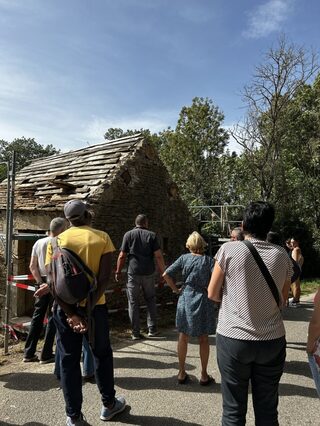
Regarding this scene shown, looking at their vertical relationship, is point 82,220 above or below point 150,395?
above

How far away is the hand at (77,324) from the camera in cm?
323

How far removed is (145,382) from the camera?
448 cm

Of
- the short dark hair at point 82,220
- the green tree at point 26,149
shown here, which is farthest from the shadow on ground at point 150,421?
the green tree at point 26,149

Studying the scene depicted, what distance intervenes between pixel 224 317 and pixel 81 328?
1241 millimetres

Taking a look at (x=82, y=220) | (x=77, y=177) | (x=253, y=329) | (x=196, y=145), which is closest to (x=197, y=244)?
(x=82, y=220)

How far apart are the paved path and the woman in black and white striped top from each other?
1.06m

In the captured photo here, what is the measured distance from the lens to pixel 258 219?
2.80 m

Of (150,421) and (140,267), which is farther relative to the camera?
(140,267)

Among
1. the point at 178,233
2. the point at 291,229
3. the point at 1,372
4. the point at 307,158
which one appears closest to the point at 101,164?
the point at 178,233

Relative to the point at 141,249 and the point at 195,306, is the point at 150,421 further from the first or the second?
the point at 141,249

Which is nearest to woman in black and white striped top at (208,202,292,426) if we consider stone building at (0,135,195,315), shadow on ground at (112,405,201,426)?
shadow on ground at (112,405,201,426)

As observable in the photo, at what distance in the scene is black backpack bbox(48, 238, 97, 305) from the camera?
320 centimetres

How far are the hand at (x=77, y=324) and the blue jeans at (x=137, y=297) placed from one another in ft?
10.6

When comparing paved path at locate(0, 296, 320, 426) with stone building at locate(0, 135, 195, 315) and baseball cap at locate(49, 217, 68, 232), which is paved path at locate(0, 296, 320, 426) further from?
stone building at locate(0, 135, 195, 315)
